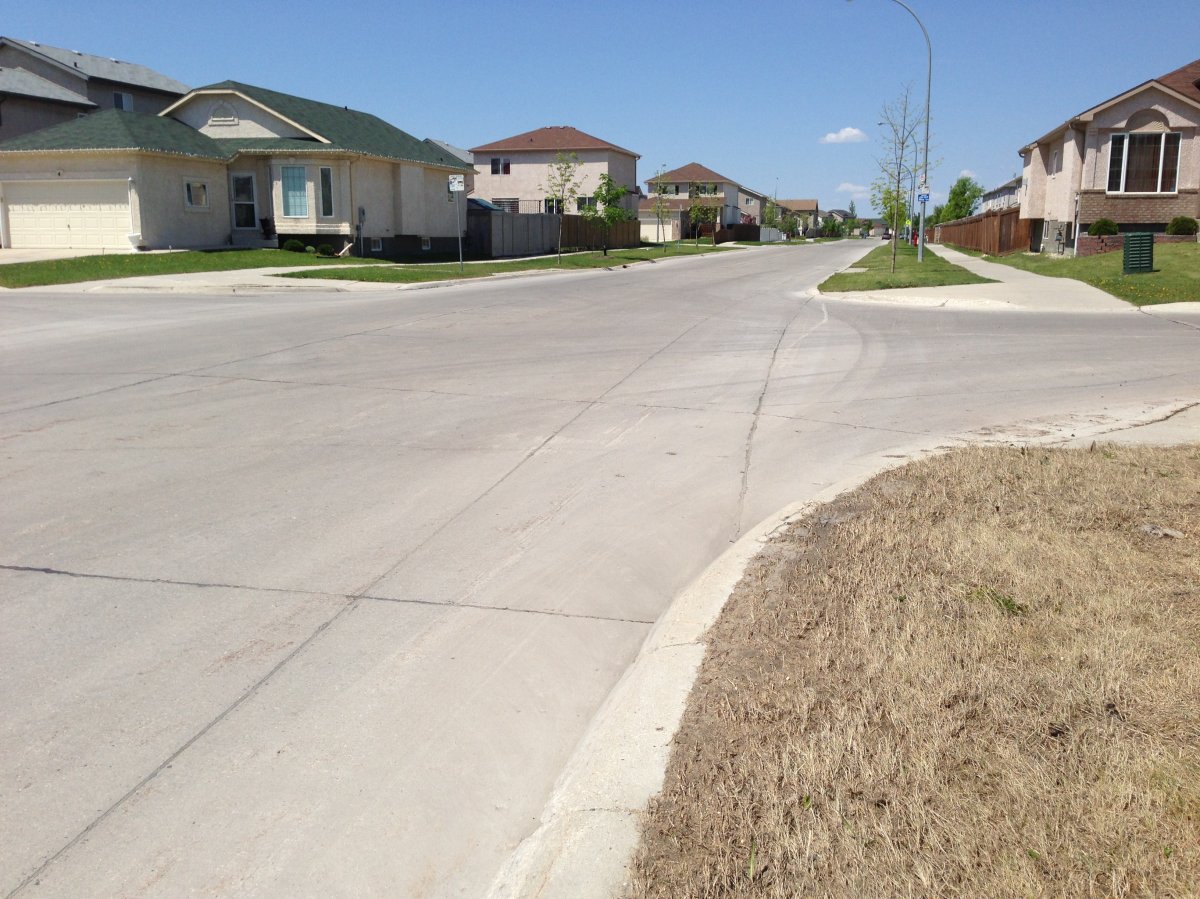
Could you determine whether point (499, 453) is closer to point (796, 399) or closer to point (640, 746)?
point (796, 399)

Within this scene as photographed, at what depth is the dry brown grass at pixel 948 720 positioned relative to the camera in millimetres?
3020

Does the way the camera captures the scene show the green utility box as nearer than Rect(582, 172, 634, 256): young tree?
Yes

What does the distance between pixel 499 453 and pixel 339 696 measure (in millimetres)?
4481

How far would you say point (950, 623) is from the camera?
4742mm

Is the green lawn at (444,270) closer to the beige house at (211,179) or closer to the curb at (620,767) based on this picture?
the beige house at (211,179)

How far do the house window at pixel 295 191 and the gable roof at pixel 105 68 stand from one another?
18124 millimetres

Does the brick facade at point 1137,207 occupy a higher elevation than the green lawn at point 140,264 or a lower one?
higher

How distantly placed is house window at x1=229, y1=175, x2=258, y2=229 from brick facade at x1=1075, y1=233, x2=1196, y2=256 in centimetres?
3112

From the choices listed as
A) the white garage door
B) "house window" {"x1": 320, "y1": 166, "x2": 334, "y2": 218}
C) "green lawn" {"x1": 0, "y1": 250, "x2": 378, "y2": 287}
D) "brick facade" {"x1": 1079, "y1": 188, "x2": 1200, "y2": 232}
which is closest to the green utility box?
"brick facade" {"x1": 1079, "y1": 188, "x2": 1200, "y2": 232}

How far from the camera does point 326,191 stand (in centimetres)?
3903

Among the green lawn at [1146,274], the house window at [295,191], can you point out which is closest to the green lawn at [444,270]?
the house window at [295,191]

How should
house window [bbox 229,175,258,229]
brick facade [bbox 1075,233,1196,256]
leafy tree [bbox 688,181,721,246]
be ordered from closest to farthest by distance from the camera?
brick facade [bbox 1075,233,1196,256] < house window [bbox 229,175,258,229] < leafy tree [bbox 688,181,721,246]

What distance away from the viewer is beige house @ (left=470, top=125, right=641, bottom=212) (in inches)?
2965

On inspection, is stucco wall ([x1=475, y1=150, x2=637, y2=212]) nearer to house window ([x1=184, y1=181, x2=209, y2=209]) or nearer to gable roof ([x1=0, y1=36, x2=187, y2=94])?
gable roof ([x1=0, y1=36, x2=187, y2=94])
